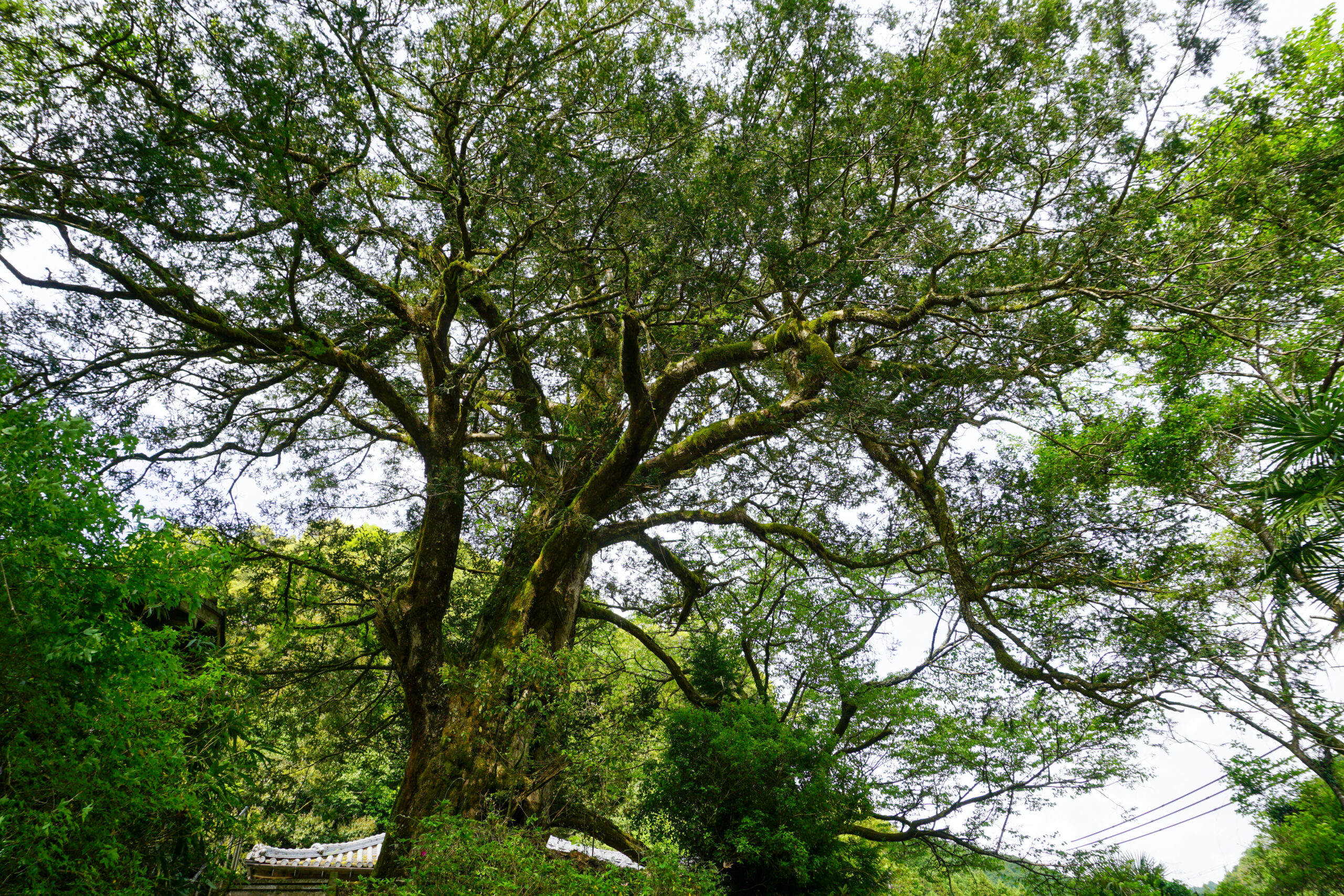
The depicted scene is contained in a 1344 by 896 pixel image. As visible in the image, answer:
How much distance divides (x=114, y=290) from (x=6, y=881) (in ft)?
13.1

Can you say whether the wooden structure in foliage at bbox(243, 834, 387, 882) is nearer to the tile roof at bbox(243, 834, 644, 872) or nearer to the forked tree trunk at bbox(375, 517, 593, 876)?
the tile roof at bbox(243, 834, 644, 872)

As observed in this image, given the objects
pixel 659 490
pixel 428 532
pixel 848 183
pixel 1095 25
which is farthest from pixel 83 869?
pixel 1095 25

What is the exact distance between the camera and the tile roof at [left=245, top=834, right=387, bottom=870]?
10070mm

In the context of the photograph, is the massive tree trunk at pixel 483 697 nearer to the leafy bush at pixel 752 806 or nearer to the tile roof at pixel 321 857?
the leafy bush at pixel 752 806

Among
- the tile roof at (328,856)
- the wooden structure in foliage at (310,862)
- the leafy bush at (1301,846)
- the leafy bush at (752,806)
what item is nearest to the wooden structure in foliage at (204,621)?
the leafy bush at (752,806)

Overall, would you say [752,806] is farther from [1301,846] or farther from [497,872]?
[1301,846]

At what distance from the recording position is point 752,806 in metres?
6.35

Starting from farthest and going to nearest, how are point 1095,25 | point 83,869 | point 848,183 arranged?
point 848,183 < point 1095,25 < point 83,869

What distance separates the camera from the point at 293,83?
424 centimetres

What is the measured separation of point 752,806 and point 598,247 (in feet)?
16.6

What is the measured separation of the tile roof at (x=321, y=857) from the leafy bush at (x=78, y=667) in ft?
26.3

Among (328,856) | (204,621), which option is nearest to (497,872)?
(204,621)

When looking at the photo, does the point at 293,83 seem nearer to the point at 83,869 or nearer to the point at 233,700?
the point at 233,700

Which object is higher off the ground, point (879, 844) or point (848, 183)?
point (848, 183)
